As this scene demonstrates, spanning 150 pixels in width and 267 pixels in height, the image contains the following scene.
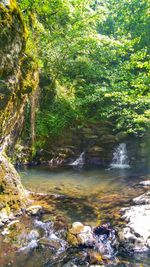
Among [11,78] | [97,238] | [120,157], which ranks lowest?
[97,238]

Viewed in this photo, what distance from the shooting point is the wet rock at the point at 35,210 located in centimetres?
710

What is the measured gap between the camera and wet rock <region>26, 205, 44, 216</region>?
710 centimetres

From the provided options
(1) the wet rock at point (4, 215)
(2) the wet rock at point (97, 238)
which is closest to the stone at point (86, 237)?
(2) the wet rock at point (97, 238)

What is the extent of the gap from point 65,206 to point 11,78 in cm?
378

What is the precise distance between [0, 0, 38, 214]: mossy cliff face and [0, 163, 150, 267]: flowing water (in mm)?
793

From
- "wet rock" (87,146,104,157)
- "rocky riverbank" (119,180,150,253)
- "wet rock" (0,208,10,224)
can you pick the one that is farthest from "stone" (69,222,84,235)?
"wet rock" (87,146,104,157)

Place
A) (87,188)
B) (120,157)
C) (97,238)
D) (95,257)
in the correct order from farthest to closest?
(120,157)
(87,188)
(97,238)
(95,257)

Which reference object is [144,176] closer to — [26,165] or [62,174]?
[62,174]

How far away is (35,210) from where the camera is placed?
7180 mm

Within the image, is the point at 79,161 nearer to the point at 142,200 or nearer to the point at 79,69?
the point at 79,69

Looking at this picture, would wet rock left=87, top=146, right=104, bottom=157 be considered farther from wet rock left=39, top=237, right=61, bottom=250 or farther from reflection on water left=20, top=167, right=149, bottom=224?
wet rock left=39, top=237, right=61, bottom=250

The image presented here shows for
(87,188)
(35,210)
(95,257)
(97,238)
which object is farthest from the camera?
(87,188)

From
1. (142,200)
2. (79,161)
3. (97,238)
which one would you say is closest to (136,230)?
(97,238)

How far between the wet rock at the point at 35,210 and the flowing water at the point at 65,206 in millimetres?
187
